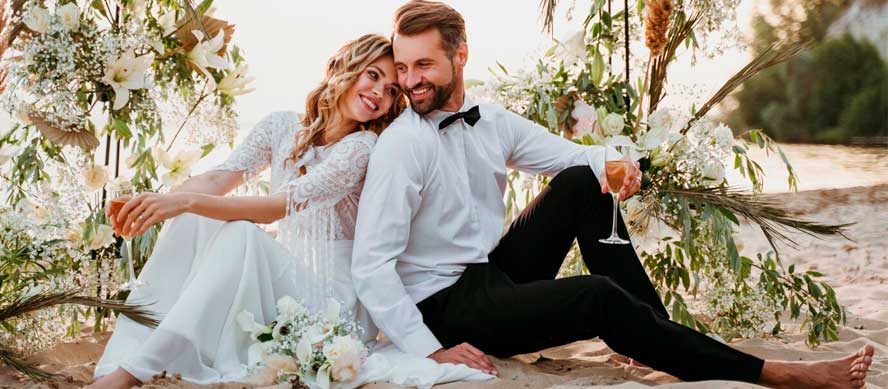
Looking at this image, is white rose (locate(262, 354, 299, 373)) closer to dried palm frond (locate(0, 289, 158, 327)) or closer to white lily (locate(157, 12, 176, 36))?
dried palm frond (locate(0, 289, 158, 327))

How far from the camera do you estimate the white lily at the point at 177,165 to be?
345cm

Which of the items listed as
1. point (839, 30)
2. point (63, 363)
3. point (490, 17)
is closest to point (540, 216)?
point (63, 363)

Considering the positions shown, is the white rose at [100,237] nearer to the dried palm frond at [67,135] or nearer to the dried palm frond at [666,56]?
the dried palm frond at [67,135]

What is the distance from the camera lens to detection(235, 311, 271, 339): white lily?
2707 millimetres

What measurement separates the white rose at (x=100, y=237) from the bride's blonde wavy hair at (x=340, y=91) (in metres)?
0.81

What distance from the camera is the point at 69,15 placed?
3336mm

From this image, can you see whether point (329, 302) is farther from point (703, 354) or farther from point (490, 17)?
point (490, 17)

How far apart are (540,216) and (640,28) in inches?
55.4

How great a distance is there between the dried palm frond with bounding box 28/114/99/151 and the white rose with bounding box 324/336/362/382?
1505 millimetres

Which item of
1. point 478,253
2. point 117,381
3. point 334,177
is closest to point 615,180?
point 478,253

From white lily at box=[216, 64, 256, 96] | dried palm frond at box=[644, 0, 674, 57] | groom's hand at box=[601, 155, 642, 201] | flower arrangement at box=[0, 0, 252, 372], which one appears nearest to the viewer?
groom's hand at box=[601, 155, 642, 201]

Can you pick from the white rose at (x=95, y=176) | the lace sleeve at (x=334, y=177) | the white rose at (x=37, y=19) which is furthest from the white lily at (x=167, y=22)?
the lace sleeve at (x=334, y=177)

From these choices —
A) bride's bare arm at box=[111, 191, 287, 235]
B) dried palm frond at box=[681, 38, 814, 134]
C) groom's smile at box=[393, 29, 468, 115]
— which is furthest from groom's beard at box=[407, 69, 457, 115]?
dried palm frond at box=[681, 38, 814, 134]

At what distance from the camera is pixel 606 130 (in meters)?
3.47
